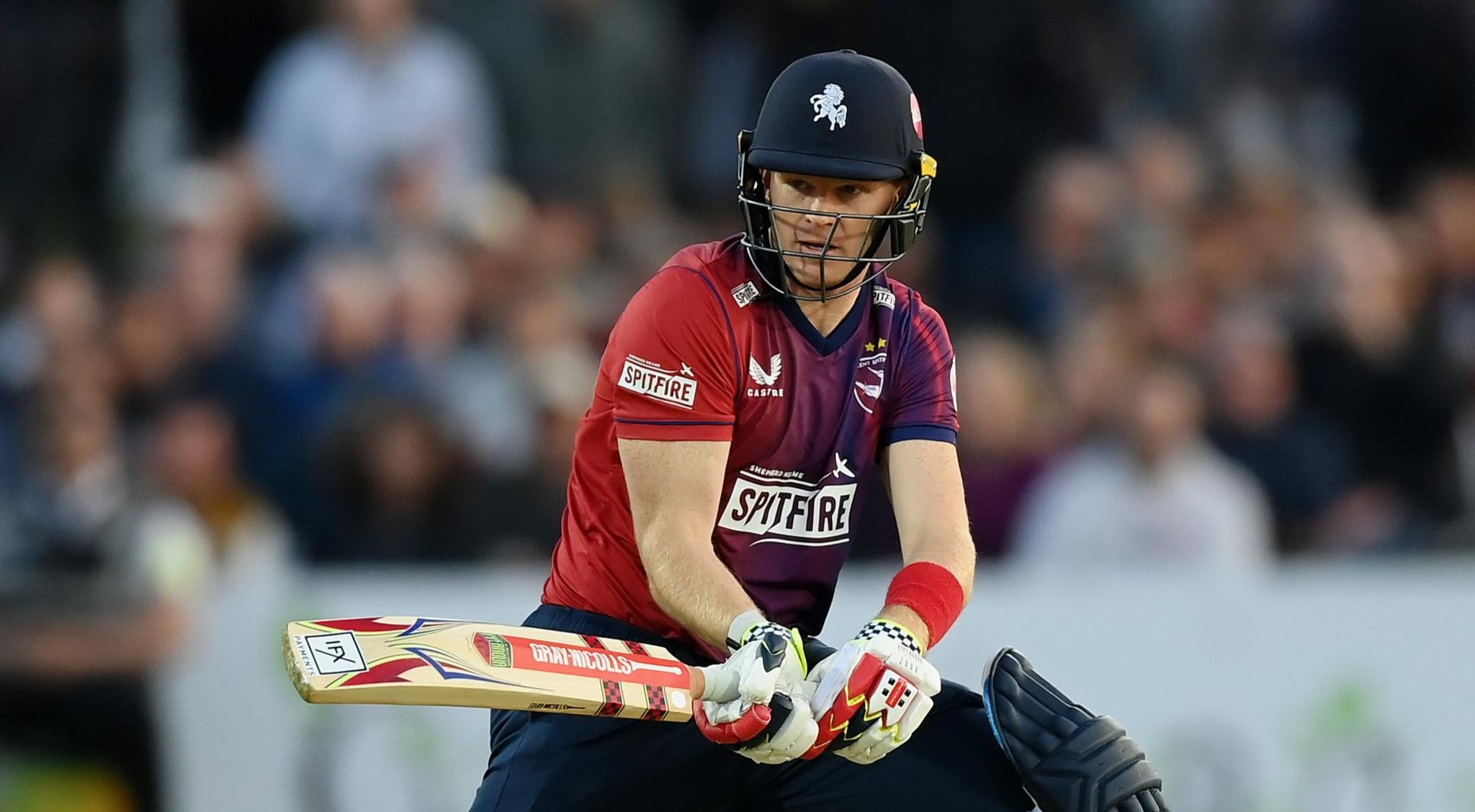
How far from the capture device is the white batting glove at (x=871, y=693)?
416 cm

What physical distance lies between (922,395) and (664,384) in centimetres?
64

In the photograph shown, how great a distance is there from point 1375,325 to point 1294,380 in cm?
51

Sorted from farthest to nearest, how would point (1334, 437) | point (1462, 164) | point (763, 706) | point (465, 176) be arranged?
point (1462, 164), point (465, 176), point (1334, 437), point (763, 706)

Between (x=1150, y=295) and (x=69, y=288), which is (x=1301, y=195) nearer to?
(x=1150, y=295)

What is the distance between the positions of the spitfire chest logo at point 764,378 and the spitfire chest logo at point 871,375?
0.19 metres

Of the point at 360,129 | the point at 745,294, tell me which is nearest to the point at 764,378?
the point at 745,294

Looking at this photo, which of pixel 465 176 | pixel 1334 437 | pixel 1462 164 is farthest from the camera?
pixel 1462 164

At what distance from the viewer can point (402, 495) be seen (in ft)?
27.5

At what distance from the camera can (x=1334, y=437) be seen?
355 inches

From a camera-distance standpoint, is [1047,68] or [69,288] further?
[1047,68]

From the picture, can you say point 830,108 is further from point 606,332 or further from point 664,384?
point 606,332

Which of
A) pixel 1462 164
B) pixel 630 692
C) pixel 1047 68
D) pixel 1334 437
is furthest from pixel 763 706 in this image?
pixel 1462 164

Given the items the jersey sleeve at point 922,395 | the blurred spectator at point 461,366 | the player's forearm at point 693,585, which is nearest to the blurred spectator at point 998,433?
the blurred spectator at point 461,366

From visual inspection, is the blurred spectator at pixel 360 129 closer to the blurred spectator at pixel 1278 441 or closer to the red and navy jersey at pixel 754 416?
the blurred spectator at pixel 1278 441
